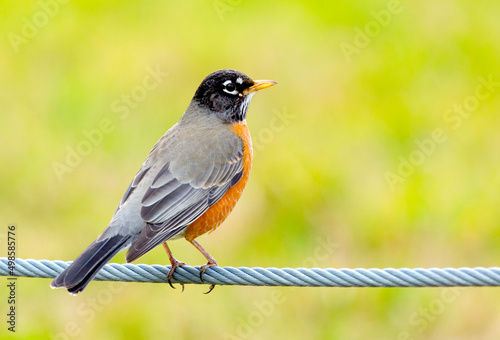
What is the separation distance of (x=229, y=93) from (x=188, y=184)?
1.07m

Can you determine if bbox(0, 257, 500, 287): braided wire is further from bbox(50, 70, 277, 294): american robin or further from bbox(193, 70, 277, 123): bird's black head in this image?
bbox(193, 70, 277, 123): bird's black head

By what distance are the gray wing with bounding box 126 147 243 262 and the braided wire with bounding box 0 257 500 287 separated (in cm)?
16

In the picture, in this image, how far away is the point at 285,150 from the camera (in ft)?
29.1

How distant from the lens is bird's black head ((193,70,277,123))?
5816 mm

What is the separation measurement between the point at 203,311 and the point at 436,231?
102 inches

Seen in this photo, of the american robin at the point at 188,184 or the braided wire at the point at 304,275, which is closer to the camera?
the braided wire at the point at 304,275

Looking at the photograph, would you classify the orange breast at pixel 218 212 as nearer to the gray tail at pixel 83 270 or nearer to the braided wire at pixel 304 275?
the braided wire at pixel 304 275

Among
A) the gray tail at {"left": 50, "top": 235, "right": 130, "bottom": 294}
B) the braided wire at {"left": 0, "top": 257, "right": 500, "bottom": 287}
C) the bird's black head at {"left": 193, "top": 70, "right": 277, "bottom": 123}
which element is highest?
the bird's black head at {"left": 193, "top": 70, "right": 277, "bottom": 123}

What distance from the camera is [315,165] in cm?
879

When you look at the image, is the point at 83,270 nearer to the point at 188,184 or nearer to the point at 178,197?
the point at 178,197

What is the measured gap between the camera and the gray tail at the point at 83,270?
159 inches

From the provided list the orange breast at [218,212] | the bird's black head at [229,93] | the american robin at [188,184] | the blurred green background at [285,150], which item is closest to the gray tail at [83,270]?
the american robin at [188,184]

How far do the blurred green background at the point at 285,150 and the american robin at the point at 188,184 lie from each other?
85.1 inches

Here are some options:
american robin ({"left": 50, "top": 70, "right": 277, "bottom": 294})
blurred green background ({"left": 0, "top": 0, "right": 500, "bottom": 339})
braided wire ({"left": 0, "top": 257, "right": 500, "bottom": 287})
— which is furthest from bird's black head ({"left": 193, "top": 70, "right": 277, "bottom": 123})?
blurred green background ({"left": 0, "top": 0, "right": 500, "bottom": 339})
